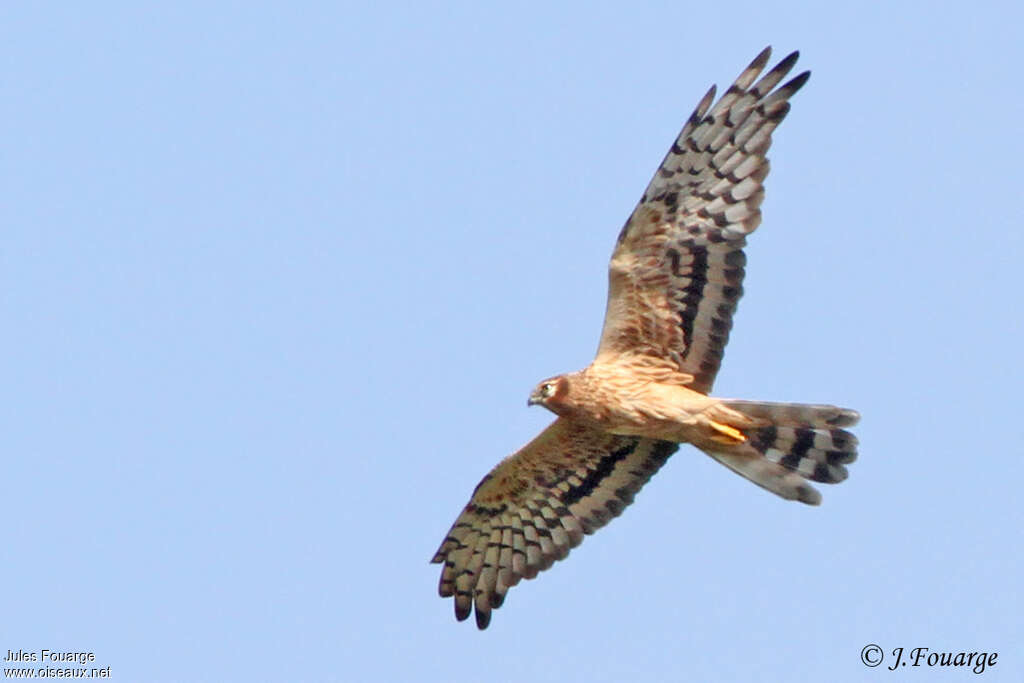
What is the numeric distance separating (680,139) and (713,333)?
4.23ft

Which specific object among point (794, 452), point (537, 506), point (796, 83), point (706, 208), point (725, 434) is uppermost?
point (796, 83)

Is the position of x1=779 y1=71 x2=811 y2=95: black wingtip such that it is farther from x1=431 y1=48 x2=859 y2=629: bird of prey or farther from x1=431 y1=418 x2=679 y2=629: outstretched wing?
x1=431 y1=418 x2=679 y2=629: outstretched wing

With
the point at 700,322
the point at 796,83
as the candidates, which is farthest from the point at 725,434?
the point at 796,83

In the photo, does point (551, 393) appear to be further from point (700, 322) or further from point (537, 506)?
point (537, 506)

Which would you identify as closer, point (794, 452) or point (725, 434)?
point (725, 434)

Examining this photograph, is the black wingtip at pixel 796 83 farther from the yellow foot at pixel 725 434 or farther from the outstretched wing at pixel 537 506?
the outstretched wing at pixel 537 506

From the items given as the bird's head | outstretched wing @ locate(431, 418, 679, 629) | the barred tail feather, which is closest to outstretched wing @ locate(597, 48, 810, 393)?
the bird's head

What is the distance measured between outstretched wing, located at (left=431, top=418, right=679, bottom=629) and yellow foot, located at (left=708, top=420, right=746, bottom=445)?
0.81 metres

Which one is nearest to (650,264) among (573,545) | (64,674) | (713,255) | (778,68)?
(713,255)

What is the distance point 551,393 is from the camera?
11.7 meters

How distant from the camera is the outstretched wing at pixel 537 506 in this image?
12453mm

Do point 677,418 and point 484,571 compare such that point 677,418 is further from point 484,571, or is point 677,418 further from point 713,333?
point 484,571

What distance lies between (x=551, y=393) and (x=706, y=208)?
5.15ft

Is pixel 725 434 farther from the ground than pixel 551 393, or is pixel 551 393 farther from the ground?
pixel 551 393
